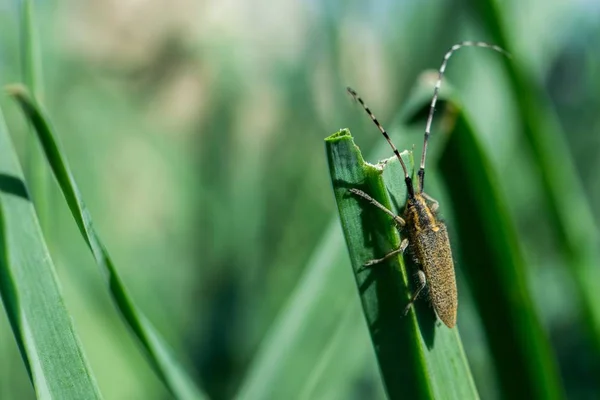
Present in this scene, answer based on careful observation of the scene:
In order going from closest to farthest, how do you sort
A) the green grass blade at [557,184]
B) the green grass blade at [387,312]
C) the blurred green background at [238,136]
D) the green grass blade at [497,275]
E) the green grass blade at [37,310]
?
the green grass blade at [37,310]
the green grass blade at [387,312]
the green grass blade at [497,275]
the green grass blade at [557,184]
the blurred green background at [238,136]

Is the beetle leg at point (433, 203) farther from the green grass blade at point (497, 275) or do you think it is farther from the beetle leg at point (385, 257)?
the beetle leg at point (385, 257)

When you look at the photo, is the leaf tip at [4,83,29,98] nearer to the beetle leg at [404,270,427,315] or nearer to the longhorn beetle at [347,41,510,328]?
the longhorn beetle at [347,41,510,328]

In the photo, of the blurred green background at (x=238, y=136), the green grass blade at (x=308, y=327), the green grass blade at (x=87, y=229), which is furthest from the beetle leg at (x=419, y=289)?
the blurred green background at (x=238, y=136)

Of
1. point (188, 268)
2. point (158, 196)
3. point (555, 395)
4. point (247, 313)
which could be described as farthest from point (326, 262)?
point (158, 196)

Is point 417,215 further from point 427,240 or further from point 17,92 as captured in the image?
point 17,92

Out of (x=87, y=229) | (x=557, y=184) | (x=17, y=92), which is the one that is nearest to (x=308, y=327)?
(x=87, y=229)

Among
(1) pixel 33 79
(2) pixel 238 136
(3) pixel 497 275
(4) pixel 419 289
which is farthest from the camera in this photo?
(2) pixel 238 136

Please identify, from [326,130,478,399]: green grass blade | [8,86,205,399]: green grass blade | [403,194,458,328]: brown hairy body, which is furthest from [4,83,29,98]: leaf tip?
[403,194,458,328]: brown hairy body
